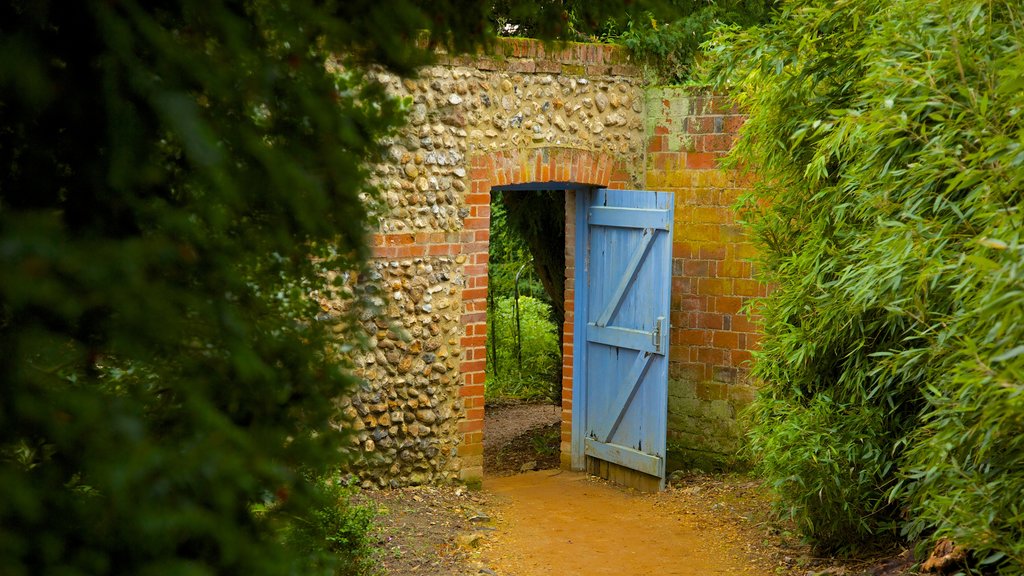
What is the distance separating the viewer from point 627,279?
7.15 meters

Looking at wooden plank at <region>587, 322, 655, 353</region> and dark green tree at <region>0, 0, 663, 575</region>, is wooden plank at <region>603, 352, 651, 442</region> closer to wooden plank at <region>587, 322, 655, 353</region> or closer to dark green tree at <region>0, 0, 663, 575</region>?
wooden plank at <region>587, 322, 655, 353</region>

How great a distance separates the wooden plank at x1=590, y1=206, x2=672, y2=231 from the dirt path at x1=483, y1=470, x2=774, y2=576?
186 centimetres

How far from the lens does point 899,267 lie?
3.69 m

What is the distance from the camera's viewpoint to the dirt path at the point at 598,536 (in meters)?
5.58

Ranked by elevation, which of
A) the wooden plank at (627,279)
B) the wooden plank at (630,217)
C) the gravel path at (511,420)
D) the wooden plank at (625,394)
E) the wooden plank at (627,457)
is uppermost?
the wooden plank at (630,217)

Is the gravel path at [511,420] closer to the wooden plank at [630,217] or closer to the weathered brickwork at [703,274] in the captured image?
the weathered brickwork at [703,274]

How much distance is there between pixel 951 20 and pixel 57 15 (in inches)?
131

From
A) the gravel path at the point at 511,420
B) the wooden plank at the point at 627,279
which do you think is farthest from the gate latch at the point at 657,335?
the gravel path at the point at 511,420

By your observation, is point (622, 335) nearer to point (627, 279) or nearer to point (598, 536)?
point (627, 279)

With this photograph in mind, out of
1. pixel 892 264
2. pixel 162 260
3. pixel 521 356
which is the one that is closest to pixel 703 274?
pixel 892 264

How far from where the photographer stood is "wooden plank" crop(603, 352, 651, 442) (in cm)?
710

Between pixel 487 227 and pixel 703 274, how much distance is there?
5.25ft

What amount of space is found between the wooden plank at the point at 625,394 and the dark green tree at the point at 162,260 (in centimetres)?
559

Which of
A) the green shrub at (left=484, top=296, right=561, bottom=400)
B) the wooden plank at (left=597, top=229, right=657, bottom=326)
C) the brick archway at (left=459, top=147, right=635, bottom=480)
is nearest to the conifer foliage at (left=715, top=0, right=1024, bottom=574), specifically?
the wooden plank at (left=597, top=229, right=657, bottom=326)
